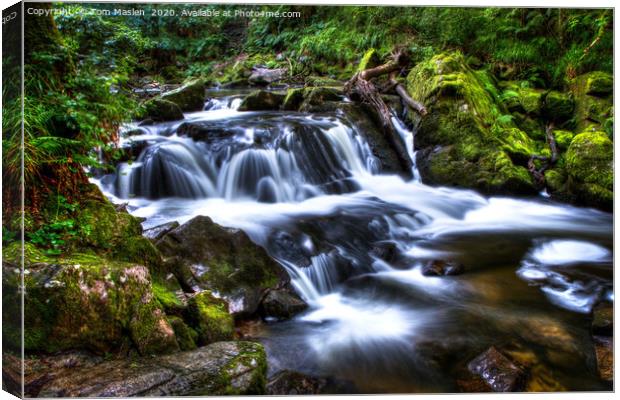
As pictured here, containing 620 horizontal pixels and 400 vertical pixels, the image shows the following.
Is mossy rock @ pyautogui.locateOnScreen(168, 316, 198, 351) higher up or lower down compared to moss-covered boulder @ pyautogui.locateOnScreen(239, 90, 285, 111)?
lower down

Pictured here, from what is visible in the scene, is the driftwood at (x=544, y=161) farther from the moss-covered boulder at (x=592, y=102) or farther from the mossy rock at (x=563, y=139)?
the moss-covered boulder at (x=592, y=102)

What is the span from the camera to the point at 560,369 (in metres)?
2.90

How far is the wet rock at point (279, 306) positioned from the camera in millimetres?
3525

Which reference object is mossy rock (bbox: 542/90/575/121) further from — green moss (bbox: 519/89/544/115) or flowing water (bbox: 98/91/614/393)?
flowing water (bbox: 98/91/614/393)

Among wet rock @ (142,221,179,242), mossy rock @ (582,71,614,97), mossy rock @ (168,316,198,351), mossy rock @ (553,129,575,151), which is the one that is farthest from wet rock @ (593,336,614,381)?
mossy rock @ (553,129,575,151)

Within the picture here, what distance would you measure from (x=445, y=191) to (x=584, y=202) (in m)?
1.44

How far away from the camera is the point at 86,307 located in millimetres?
2318

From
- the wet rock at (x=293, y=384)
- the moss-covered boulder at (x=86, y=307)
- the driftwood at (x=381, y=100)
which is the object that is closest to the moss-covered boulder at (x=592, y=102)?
the driftwood at (x=381, y=100)

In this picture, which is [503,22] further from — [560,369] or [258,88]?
[258,88]

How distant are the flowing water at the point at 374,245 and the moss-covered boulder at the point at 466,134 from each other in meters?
0.24

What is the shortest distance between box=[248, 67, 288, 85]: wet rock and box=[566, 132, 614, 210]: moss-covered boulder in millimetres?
3367

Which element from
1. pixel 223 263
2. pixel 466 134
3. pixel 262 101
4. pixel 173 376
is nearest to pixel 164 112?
pixel 262 101

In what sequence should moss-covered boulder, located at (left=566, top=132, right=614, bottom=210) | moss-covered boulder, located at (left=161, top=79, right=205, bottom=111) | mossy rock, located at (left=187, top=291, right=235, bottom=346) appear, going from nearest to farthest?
mossy rock, located at (left=187, top=291, right=235, bottom=346) < moss-covered boulder, located at (left=566, top=132, right=614, bottom=210) < moss-covered boulder, located at (left=161, top=79, right=205, bottom=111)

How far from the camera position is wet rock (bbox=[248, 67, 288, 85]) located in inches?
239
